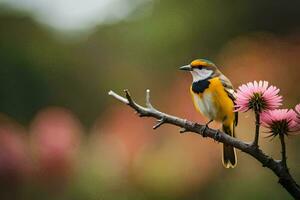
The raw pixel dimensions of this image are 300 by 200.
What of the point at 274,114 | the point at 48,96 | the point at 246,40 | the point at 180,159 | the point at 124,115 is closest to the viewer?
the point at 274,114

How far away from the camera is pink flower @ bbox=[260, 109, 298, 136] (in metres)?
0.87

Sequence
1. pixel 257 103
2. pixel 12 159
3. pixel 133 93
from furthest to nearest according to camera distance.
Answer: pixel 133 93
pixel 12 159
pixel 257 103

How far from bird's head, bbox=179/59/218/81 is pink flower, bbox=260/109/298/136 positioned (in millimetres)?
603

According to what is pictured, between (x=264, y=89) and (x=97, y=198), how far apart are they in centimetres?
316

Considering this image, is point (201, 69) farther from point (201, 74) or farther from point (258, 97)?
point (258, 97)

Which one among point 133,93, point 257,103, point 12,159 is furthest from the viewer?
point 133,93

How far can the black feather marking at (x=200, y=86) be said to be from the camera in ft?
5.53

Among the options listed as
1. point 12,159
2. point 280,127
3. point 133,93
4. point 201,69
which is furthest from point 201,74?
A: point 133,93

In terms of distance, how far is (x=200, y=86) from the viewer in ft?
5.60

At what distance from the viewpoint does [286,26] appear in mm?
6691

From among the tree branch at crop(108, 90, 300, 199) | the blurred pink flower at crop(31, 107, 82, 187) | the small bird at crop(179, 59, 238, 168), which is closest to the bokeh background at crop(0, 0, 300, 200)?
the blurred pink flower at crop(31, 107, 82, 187)

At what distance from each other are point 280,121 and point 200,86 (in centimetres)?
84

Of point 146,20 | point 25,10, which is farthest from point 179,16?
point 25,10

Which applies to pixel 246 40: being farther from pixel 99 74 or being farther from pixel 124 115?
pixel 99 74
